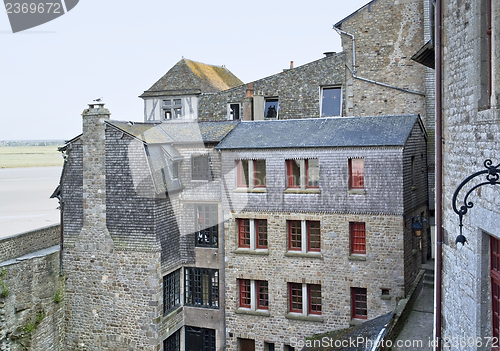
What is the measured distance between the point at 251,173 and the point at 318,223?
2.84 meters

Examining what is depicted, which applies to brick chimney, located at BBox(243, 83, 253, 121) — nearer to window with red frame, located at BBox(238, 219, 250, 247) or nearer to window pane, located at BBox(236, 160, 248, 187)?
window pane, located at BBox(236, 160, 248, 187)

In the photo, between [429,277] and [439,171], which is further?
[429,277]

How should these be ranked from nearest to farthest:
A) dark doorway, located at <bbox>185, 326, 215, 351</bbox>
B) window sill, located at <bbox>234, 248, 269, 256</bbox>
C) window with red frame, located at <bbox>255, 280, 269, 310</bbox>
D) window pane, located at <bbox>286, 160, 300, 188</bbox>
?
window pane, located at <bbox>286, 160, 300, 188</bbox>
window sill, located at <bbox>234, 248, 269, 256</bbox>
window with red frame, located at <bbox>255, 280, 269, 310</bbox>
dark doorway, located at <bbox>185, 326, 215, 351</bbox>

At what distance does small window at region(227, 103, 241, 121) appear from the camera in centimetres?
2472

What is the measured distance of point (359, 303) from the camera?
17047 millimetres

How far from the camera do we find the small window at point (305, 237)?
17484mm

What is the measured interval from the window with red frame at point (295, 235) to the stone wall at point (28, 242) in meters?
9.53

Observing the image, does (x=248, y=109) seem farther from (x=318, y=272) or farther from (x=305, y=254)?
(x=318, y=272)

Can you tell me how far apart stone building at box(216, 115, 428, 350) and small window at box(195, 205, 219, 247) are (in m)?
0.57

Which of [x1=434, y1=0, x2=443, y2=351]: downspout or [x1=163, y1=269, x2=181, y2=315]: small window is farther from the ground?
[x1=434, y1=0, x2=443, y2=351]: downspout

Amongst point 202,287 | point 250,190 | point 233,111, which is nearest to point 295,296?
point 202,287

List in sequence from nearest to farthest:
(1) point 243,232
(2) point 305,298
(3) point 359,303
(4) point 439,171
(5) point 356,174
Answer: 1. (4) point 439,171
2. (5) point 356,174
3. (3) point 359,303
4. (2) point 305,298
5. (1) point 243,232

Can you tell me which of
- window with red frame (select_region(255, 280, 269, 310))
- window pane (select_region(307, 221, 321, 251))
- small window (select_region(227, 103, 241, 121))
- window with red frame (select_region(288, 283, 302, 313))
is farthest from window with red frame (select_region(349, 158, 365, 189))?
small window (select_region(227, 103, 241, 121))

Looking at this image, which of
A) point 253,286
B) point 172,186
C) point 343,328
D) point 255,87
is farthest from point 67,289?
point 255,87
